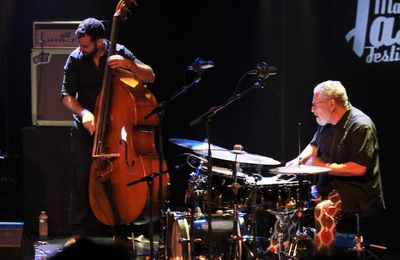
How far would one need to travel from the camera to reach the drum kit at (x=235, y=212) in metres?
4.25

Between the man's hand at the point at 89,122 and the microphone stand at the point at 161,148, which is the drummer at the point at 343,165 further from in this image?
the man's hand at the point at 89,122

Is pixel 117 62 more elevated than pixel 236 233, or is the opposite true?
pixel 117 62

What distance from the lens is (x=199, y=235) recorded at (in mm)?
4395

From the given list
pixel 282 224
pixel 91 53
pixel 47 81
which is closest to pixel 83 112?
pixel 91 53

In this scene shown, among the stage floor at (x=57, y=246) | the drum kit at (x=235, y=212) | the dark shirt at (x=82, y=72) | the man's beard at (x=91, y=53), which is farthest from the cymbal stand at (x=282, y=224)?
the man's beard at (x=91, y=53)

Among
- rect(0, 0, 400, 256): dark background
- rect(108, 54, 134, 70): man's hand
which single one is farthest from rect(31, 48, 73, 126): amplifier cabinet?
rect(108, 54, 134, 70): man's hand

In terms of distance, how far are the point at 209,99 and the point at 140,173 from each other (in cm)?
153

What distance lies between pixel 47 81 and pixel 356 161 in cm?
259

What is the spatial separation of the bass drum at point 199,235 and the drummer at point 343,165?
0.58 metres

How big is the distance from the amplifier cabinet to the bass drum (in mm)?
1566

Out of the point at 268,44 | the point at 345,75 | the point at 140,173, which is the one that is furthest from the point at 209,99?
the point at 140,173

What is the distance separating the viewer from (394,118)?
5453 mm

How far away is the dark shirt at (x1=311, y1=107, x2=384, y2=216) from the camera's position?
428 centimetres

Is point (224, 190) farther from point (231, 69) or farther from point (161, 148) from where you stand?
point (231, 69)
